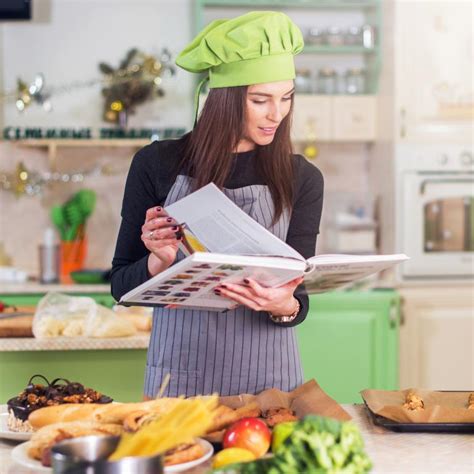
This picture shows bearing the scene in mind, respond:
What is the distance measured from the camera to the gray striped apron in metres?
2.08

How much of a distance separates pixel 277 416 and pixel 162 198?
0.66 m

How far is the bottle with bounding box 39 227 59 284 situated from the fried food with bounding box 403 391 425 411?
2728 mm

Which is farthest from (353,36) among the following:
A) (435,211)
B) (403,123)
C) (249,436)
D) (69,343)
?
(249,436)

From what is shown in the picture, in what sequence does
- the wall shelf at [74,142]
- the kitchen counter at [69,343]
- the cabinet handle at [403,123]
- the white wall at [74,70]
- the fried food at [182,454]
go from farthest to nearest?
the white wall at [74,70]
the wall shelf at [74,142]
the cabinet handle at [403,123]
the kitchen counter at [69,343]
the fried food at [182,454]

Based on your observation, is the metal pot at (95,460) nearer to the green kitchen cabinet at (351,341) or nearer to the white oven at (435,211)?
the green kitchen cabinet at (351,341)

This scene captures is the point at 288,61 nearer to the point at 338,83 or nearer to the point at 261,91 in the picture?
the point at 261,91

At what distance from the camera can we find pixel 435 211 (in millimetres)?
4273

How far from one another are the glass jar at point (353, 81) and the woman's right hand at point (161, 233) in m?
2.74

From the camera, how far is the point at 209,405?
129 cm

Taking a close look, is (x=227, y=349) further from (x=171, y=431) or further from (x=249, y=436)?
(x=171, y=431)

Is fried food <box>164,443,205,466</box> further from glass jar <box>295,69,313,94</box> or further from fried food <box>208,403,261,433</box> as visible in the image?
glass jar <box>295,69,313,94</box>

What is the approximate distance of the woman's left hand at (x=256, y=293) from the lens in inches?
71.2

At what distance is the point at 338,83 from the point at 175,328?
2.63 metres

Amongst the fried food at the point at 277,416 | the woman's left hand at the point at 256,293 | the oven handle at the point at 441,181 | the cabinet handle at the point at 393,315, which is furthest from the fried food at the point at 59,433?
the oven handle at the point at 441,181
